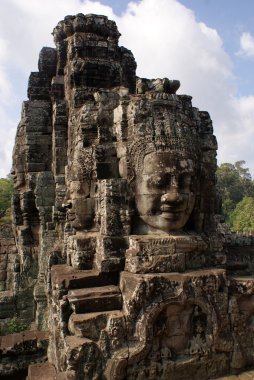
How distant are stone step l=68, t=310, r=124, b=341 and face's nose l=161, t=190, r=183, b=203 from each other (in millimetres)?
1279

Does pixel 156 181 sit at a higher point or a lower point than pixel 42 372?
higher

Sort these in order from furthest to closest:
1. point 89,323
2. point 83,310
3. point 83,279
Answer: point 83,279 < point 83,310 < point 89,323

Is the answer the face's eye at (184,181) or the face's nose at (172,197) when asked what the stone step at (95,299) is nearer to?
the face's nose at (172,197)

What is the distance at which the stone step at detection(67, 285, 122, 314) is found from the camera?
11.6 ft

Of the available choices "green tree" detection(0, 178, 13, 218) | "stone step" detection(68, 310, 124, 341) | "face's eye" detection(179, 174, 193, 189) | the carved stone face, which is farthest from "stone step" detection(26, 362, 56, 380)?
"green tree" detection(0, 178, 13, 218)

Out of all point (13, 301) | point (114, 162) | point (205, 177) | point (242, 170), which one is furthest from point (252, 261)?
point (242, 170)

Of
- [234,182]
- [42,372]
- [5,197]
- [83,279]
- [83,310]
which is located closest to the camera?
[83,310]

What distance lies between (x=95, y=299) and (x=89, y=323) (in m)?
0.27

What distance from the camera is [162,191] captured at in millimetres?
3934

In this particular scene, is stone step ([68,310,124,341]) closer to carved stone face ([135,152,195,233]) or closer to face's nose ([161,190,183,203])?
carved stone face ([135,152,195,233])

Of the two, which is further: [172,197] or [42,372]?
[172,197]

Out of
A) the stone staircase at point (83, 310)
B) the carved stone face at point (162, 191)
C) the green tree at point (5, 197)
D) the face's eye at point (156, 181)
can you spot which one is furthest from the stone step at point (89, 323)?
the green tree at point (5, 197)

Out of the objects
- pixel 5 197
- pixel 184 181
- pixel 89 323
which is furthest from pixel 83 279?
pixel 5 197

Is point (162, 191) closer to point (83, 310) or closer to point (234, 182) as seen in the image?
point (83, 310)
